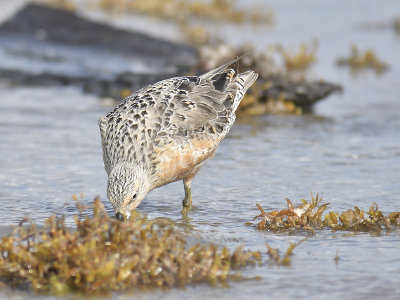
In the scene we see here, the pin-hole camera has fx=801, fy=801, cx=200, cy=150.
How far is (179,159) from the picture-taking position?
741cm

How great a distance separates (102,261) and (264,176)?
12.2 ft

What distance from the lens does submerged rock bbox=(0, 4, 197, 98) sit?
14.2 metres

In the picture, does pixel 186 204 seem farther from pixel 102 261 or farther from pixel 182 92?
pixel 102 261

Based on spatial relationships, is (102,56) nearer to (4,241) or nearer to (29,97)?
(29,97)

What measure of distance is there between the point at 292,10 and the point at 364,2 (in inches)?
90.6

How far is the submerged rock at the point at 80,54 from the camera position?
14211 millimetres

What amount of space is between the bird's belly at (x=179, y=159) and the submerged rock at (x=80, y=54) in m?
5.54

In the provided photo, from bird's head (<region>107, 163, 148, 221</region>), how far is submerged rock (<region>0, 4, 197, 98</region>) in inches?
251

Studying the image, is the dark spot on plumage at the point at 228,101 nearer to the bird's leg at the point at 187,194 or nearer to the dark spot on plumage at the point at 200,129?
the dark spot on plumage at the point at 200,129

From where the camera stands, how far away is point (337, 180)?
859 centimetres

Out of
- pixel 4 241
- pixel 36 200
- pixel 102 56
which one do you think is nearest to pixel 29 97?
pixel 102 56

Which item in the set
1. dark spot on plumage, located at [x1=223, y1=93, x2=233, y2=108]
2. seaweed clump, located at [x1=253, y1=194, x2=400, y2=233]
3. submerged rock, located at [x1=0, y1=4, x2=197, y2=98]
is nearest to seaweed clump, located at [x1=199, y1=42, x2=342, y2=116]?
submerged rock, located at [x1=0, y1=4, x2=197, y2=98]

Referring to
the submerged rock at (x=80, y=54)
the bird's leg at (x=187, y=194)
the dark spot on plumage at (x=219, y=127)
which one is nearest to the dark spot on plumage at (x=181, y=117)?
the dark spot on plumage at (x=219, y=127)

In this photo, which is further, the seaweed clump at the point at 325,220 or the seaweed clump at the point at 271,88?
the seaweed clump at the point at 271,88
